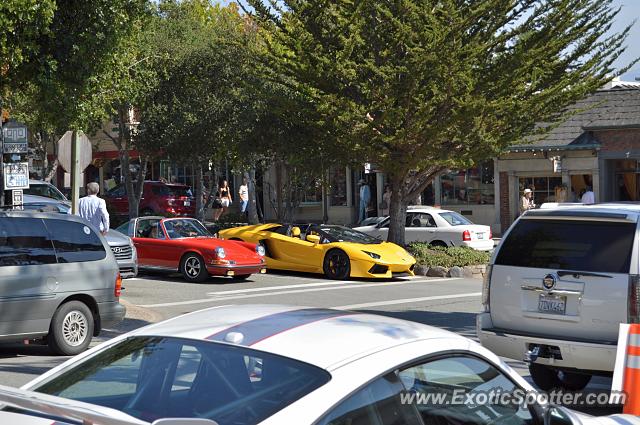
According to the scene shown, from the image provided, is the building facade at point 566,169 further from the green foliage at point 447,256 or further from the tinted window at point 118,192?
the tinted window at point 118,192

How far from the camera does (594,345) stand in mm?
8234

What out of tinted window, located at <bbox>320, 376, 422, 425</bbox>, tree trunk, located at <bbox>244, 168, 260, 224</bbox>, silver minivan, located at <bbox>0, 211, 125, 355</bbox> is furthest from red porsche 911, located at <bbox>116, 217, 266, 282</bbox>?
tinted window, located at <bbox>320, 376, 422, 425</bbox>

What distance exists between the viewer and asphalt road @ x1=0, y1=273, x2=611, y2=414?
1435 centimetres

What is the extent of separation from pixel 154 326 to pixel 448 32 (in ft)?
58.2

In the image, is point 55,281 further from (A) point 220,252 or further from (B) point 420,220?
(B) point 420,220

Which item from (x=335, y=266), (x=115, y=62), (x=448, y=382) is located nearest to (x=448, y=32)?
(x=335, y=266)

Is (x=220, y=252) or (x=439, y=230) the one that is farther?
(x=439, y=230)

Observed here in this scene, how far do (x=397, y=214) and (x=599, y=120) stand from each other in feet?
36.8

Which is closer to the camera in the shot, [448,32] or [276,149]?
[448,32]

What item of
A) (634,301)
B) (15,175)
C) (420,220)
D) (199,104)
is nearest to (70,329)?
(15,175)

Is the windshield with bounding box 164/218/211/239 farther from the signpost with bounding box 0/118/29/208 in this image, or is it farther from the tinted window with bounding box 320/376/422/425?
the tinted window with bounding box 320/376/422/425

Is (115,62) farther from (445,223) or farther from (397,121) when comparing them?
(445,223)

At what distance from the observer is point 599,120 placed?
106ft

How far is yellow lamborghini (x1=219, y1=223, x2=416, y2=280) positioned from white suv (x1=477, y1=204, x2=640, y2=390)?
38.7ft
